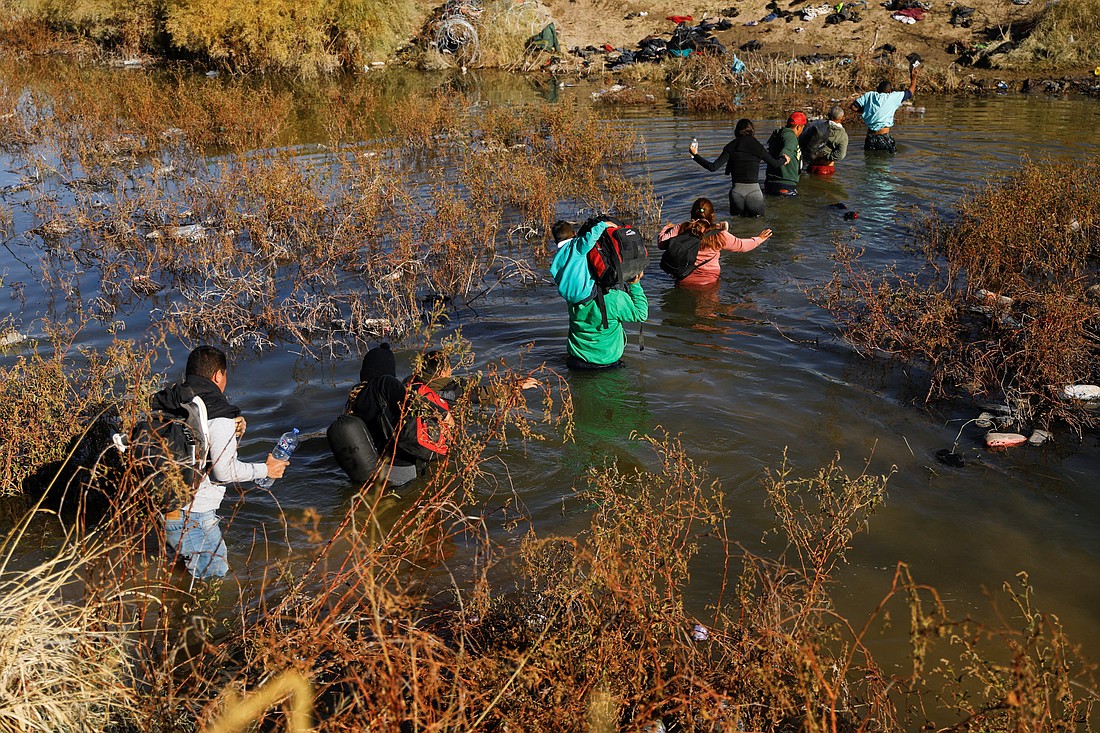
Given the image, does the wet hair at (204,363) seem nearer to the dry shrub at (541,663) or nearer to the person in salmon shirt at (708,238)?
the dry shrub at (541,663)

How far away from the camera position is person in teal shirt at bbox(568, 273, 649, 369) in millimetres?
7387

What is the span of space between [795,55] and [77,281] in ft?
70.9

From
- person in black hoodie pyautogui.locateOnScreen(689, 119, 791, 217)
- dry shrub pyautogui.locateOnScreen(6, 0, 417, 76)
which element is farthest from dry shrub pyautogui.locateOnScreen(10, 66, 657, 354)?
dry shrub pyautogui.locateOnScreen(6, 0, 417, 76)

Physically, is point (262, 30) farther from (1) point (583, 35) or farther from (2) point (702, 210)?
(2) point (702, 210)

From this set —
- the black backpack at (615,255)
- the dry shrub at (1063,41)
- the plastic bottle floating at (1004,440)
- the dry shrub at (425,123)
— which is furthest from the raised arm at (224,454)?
the dry shrub at (1063,41)

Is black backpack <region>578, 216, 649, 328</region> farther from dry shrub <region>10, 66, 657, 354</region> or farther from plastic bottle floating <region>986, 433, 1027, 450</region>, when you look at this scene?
plastic bottle floating <region>986, 433, 1027, 450</region>

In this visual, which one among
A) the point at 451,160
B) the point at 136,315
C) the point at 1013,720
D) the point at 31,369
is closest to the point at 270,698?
the point at 1013,720

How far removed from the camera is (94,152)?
50.9 ft

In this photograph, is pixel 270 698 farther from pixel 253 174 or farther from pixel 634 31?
pixel 634 31

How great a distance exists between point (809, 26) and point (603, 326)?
77.9ft

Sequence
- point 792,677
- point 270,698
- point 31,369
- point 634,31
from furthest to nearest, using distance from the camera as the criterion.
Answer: point 634,31 < point 31,369 < point 792,677 < point 270,698

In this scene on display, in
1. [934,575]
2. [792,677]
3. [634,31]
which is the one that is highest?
[634,31]

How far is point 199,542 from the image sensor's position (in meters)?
5.14

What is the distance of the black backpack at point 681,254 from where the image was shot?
973 cm
